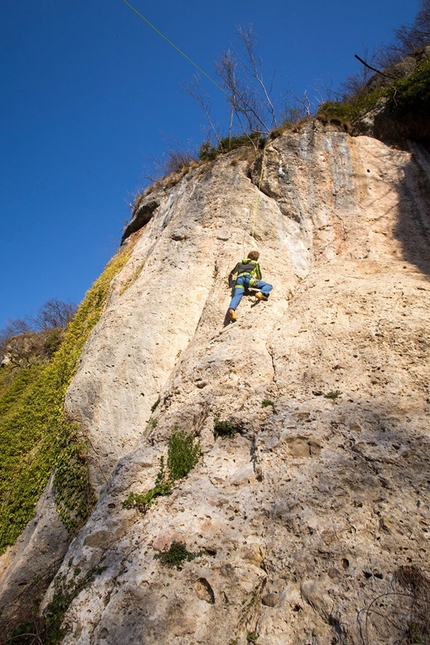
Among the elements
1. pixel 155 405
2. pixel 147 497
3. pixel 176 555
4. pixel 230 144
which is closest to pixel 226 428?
pixel 147 497

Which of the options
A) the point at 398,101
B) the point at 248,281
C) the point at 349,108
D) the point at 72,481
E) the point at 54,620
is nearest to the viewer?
the point at 54,620

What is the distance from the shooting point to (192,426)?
217 inches

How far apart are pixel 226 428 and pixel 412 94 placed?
39.2 feet

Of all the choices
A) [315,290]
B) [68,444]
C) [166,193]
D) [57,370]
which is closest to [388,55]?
[166,193]

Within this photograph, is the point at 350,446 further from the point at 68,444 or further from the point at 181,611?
the point at 68,444

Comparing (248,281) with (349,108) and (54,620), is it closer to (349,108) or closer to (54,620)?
(54,620)

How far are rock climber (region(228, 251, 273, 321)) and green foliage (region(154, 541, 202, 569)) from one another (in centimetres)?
421

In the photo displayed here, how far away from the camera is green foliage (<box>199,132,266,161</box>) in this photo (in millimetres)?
11730

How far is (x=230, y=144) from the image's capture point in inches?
474

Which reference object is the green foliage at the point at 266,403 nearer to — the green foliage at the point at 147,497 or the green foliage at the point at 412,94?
the green foliage at the point at 147,497


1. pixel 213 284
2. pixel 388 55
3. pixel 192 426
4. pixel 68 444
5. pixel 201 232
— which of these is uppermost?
pixel 388 55

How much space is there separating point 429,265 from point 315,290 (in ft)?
9.16

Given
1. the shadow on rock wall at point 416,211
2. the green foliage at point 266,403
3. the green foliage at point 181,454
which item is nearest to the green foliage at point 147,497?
the green foliage at point 181,454

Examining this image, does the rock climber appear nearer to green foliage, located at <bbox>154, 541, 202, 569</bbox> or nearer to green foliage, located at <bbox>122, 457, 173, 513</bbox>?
green foliage, located at <bbox>122, 457, 173, 513</bbox>
